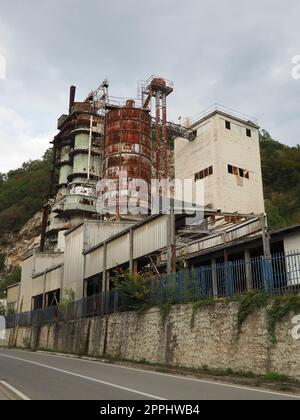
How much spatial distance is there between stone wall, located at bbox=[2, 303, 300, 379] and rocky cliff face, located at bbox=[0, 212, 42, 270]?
176 ft

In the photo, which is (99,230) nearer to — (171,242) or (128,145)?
(171,242)

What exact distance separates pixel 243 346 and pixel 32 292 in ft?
114

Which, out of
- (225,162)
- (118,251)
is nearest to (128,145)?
(225,162)

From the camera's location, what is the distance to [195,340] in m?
16.5

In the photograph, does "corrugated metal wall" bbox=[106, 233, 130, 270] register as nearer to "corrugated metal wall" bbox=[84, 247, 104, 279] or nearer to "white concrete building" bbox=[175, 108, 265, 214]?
"corrugated metal wall" bbox=[84, 247, 104, 279]

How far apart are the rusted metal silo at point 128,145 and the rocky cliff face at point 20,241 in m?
31.0

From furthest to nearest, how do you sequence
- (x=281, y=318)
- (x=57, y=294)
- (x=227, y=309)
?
(x=57, y=294) < (x=227, y=309) < (x=281, y=318)

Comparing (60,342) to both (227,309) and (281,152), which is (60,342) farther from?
(281,152)

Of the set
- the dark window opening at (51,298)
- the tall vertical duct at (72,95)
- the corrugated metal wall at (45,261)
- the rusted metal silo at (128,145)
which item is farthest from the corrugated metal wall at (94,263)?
the tall vertical duct at (72,95)

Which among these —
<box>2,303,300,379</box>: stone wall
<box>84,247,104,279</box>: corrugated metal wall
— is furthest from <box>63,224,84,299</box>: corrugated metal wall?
<box>2,303,300,379</box>: stone wall

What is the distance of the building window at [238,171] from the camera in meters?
46.0
